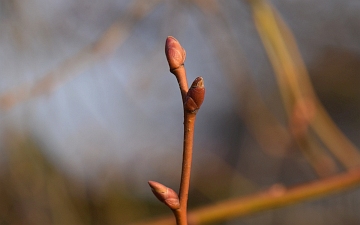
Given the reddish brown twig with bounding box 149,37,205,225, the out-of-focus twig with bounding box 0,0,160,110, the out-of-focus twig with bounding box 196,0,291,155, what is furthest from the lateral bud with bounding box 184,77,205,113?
the out-of-focus twig with bounding box 196,0,291,155

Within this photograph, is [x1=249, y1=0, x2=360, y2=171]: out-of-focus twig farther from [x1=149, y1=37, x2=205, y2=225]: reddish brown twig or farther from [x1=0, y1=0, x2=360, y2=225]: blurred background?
[x1=149, y1=37, x2=205, y2=225]: reddish brown twig

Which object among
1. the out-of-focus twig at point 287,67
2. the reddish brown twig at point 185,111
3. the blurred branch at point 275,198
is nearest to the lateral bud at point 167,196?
the reddish brown twig at point 185,111

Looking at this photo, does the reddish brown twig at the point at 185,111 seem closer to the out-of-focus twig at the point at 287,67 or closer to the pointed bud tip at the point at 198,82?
the pointed bud tip at the point at 198,82

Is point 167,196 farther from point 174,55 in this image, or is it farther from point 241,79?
point 241,79

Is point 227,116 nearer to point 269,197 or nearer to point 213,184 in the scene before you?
point 213,184

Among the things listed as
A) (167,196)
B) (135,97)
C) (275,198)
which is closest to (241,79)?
(135,97)

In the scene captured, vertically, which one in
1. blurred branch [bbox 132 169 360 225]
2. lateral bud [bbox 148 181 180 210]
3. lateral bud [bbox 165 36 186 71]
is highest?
lateral bud [bbox 165 36 186 71]
